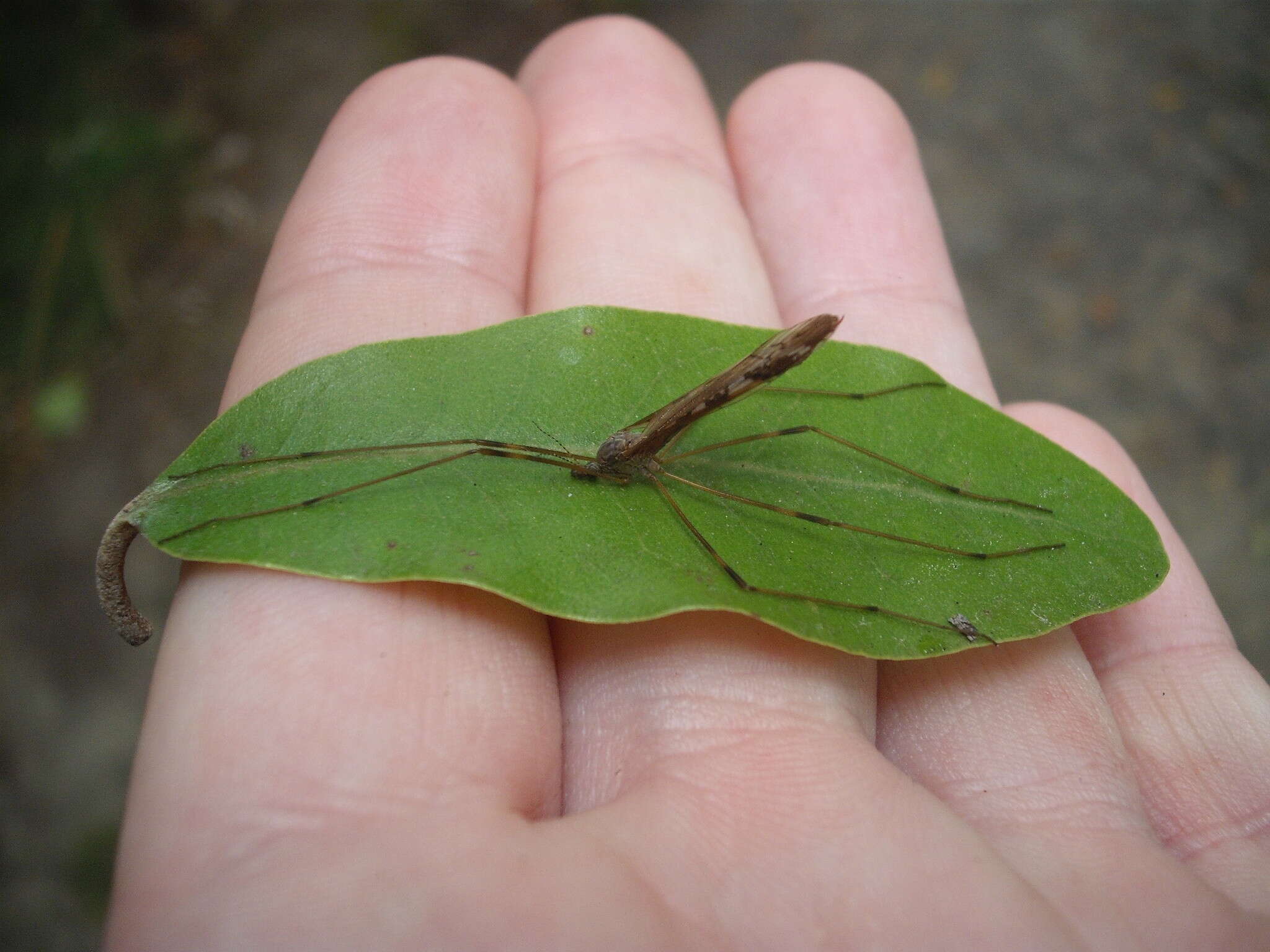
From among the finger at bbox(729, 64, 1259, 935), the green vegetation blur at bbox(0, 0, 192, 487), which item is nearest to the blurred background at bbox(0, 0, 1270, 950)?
the green vegetation blur at bbox(0, 0, 192, 487)

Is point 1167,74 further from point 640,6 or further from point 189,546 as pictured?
point 189,546

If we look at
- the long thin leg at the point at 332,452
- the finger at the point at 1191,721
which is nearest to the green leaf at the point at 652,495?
the long thin leg at the point at 332,452

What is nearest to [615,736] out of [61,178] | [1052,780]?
[1052,780]

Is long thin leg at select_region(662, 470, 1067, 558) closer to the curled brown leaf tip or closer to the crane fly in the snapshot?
the crane fly

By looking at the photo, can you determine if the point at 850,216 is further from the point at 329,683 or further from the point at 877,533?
the point at 329,683

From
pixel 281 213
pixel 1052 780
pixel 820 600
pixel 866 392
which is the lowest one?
pixel 281 213

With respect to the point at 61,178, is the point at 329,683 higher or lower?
lower
